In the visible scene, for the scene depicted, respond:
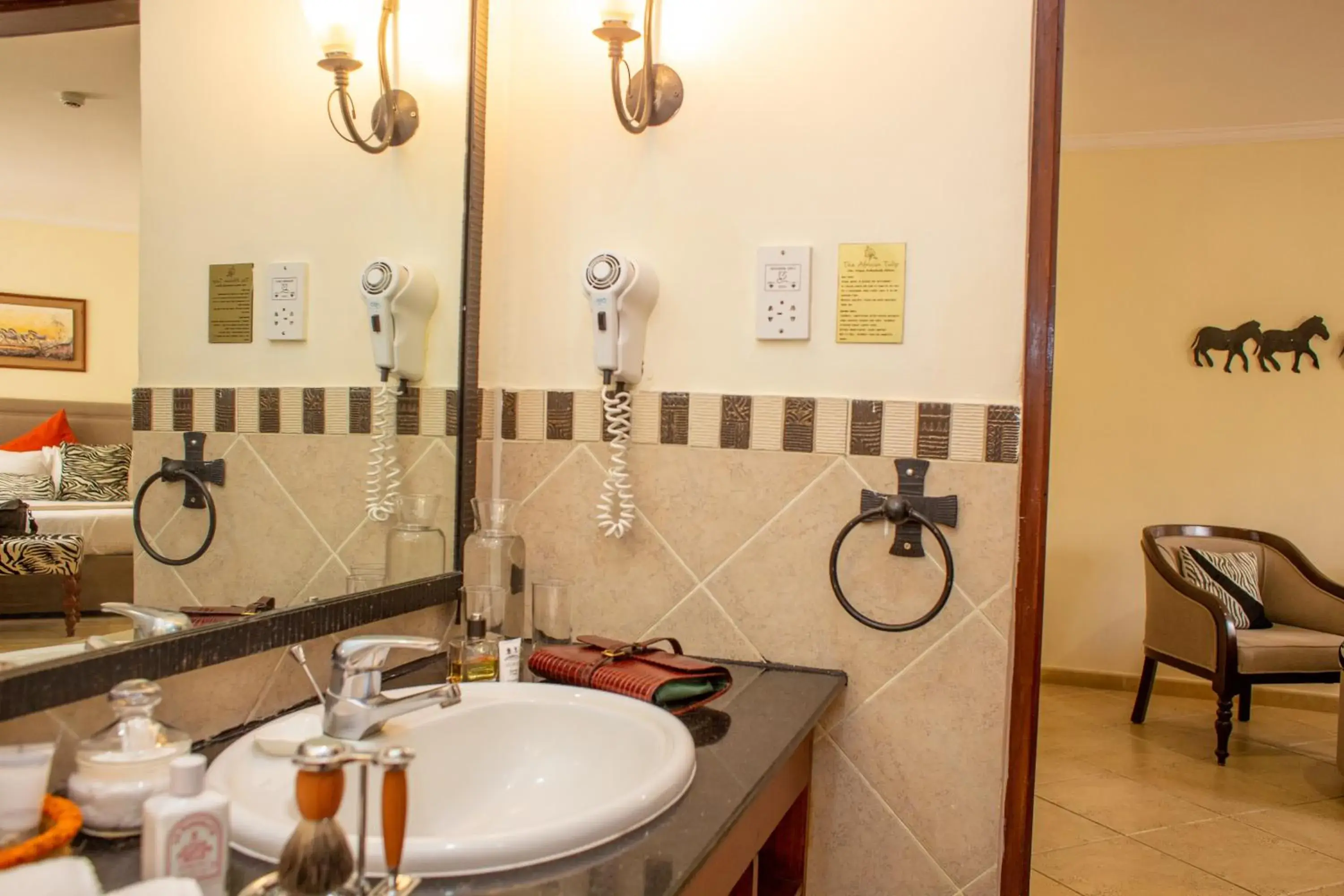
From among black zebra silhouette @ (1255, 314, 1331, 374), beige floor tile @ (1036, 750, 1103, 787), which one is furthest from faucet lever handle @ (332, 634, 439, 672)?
black zebra silhouette @ (1255, 314, 1331, 374)

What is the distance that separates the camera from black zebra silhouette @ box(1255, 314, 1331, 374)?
4246mm

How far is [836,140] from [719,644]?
753 millimetres

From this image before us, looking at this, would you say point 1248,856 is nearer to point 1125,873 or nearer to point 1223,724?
point 1125,873

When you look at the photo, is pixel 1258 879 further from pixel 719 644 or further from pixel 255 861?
pixel 255 861

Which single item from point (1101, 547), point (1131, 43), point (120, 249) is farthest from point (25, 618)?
point (1101, 547)

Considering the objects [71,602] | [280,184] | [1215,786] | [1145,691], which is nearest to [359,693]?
[71,602]

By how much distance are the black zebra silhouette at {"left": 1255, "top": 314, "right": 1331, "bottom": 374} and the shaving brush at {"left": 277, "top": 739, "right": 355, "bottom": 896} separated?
4.70 meters

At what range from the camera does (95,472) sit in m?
0.91

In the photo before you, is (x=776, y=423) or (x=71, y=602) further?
(x=776, y=423)

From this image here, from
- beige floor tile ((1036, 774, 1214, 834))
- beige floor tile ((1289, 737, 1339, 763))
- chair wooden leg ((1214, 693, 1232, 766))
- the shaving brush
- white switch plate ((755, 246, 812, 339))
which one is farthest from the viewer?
beige floor tile ((1289, 737, 1339, 763))

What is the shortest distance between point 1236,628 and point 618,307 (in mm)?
3331

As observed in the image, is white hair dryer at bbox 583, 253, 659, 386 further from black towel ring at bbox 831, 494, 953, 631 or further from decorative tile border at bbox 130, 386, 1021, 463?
black towel ring at bbox 831, 494, 953, 631

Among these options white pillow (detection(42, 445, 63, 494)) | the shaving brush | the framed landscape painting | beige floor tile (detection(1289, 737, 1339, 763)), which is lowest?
beige floor tile (detection(1289, 737, 1339, 763))

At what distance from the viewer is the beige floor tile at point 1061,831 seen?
285cm
